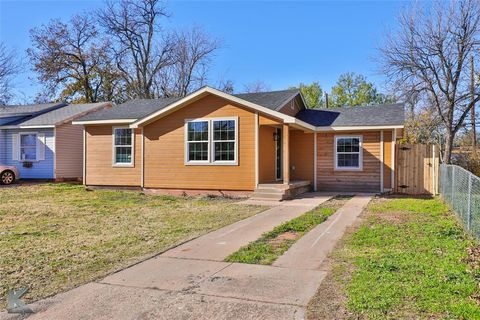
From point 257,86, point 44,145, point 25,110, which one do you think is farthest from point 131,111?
point 257,86

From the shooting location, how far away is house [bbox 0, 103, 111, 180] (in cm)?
1939

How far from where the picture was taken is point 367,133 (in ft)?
48.8

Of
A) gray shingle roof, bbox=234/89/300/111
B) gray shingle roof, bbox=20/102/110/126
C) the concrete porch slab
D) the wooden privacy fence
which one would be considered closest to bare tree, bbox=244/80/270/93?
gray shingle roof, bbox=20/102/110/126

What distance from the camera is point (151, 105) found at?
1800cm

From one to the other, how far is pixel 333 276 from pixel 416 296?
3.40ft

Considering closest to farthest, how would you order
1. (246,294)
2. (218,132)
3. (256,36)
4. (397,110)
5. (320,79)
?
(246,294) < (218,132) < (397,110) < (256,36) < (320,79)

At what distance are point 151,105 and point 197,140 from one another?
15.7 feet

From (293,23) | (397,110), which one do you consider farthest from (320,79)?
(397,110)

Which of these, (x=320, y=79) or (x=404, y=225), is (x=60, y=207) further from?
(x=320, y=79)

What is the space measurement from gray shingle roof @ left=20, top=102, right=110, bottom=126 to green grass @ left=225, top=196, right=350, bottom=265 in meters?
15.1

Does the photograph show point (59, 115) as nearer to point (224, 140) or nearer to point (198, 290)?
point (224, 140)

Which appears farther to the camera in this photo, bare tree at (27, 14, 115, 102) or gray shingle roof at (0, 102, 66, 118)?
bare tree at (27, 14, 115, 102)

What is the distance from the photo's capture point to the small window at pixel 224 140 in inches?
543

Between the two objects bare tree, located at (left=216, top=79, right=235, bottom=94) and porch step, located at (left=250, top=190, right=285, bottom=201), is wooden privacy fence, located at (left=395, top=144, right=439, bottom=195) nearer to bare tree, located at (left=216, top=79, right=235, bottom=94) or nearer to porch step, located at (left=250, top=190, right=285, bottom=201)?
porch step, located at (left=250, top=190, right=285, bottom=201)
